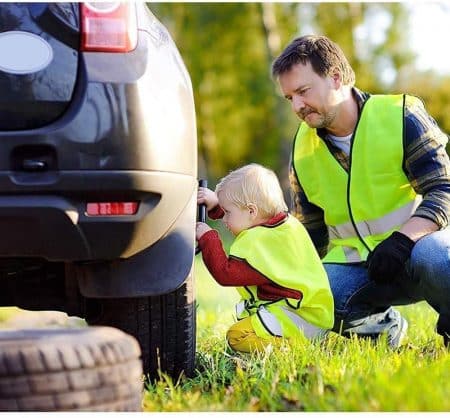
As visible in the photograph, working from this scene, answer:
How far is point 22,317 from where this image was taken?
5.66 metres

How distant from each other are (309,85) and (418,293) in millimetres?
1013

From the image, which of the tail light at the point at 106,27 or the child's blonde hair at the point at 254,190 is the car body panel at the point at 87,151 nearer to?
the tail light at the point at 106,27

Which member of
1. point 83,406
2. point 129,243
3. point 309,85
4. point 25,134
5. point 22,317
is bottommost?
point 22,317

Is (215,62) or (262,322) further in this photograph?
(215,62)

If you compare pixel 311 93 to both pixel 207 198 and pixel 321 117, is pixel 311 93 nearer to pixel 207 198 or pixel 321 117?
pixel 321 117

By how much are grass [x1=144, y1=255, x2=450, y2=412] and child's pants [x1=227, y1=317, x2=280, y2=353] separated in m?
0.05

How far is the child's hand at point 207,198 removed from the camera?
3672 millimetres

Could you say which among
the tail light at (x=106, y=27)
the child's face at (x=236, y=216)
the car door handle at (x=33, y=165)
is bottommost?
the child's face at (x=236, y=216)

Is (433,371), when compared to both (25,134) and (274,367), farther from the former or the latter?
(25,134)

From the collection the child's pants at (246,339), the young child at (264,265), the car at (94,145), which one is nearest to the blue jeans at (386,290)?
the young child at (264,265)

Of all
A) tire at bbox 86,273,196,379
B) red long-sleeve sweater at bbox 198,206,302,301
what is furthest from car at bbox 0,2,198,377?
red long-sleeve sweater at bbox 198,206,302,301

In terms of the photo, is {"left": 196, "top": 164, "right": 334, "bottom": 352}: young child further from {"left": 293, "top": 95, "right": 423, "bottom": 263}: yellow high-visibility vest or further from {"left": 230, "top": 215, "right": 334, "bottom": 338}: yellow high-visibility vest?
{"left": 293, "top": 95, "right": 423, "bottom": 263}: yellow high-visibility vest

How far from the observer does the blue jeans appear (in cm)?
360

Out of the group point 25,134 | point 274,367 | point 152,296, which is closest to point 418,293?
point 274,367
